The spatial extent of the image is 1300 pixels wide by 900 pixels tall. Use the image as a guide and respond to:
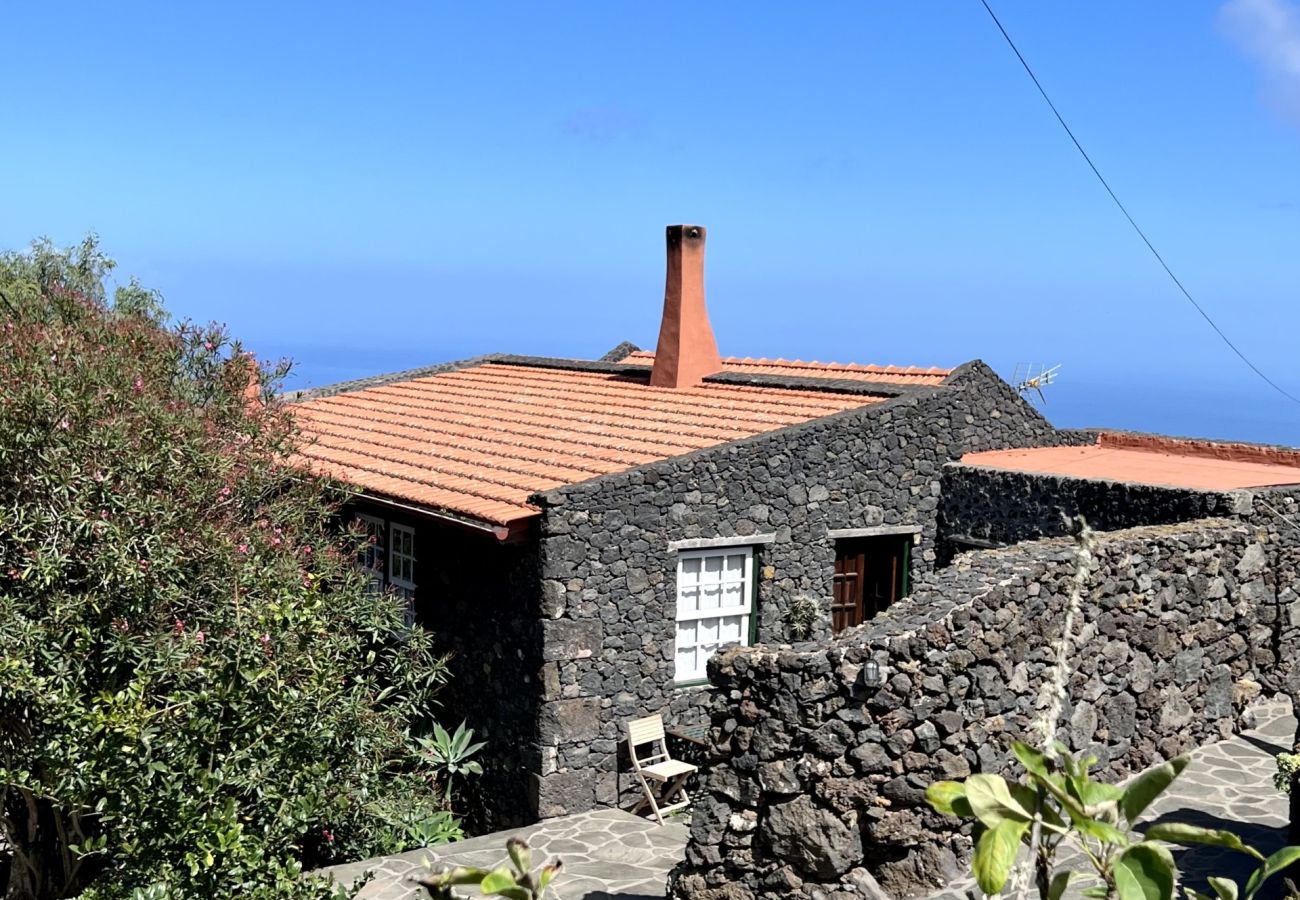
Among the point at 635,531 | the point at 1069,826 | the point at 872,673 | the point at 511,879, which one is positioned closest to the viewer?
the point at 511,879

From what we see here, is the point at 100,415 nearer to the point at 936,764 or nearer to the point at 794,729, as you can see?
the point at 794,729

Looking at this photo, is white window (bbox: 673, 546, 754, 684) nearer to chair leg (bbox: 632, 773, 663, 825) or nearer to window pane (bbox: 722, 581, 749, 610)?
window pane (bbox: 722, 581, 749, 610)

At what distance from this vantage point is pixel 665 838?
Answer: 37.6ft

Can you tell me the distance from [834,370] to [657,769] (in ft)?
23.8

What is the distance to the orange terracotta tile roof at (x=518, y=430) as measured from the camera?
1298 centimetres

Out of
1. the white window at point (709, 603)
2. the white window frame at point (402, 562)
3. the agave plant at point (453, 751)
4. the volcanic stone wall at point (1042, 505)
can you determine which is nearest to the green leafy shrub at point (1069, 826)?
the white window at point (709, 603)

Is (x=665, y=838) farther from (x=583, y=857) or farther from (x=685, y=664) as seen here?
(x=685, y=664)

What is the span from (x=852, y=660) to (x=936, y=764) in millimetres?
955

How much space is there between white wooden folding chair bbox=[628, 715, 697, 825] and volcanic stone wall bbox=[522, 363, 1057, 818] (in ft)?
0.60

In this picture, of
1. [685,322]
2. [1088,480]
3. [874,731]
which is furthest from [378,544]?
[1088,480]

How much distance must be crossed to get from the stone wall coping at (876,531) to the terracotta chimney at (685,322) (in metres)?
3.73

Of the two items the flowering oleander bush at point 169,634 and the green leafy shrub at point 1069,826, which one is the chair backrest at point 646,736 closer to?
the flowering oleander bush at point 169,634

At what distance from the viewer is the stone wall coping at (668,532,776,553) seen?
1265cm

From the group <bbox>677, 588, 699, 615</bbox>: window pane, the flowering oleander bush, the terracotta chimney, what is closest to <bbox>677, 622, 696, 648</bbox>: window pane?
<bbox>677, 588, 699, 615</bbox>: window pane
